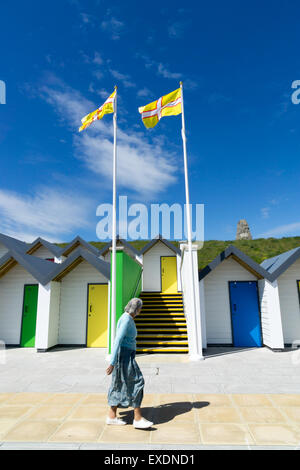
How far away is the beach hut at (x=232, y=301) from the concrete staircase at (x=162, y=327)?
1.16 m

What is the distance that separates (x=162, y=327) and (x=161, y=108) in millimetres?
8184

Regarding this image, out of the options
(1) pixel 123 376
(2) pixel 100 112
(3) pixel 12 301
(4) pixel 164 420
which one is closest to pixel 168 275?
(3) pixel 12 301

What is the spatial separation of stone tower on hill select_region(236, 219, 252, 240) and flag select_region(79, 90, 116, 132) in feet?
174

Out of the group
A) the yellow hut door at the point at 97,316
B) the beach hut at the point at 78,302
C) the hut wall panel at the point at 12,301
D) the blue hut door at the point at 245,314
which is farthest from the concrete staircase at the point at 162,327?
the hut wall panel at the point at 12,301

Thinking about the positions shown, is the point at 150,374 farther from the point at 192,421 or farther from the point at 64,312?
the point at 64,312

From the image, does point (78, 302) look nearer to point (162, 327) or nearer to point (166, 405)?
point (162, 327)

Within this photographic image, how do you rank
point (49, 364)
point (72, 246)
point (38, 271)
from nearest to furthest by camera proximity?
point (49, 364)
point (38, 271)
point (72, 246)

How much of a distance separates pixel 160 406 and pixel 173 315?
5.85m

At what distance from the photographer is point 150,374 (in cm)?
600

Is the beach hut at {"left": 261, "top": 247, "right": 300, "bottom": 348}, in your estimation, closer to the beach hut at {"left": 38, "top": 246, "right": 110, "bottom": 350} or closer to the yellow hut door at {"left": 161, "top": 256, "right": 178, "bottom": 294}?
the beach hut at {"left": 38, "top": 246, "right": 110, "bottom": 350}

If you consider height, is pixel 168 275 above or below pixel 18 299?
above

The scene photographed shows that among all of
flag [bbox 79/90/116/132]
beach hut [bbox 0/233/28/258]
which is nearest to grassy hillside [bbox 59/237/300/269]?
beach hut [bbox 0/233/28/258]

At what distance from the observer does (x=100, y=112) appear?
866cm
